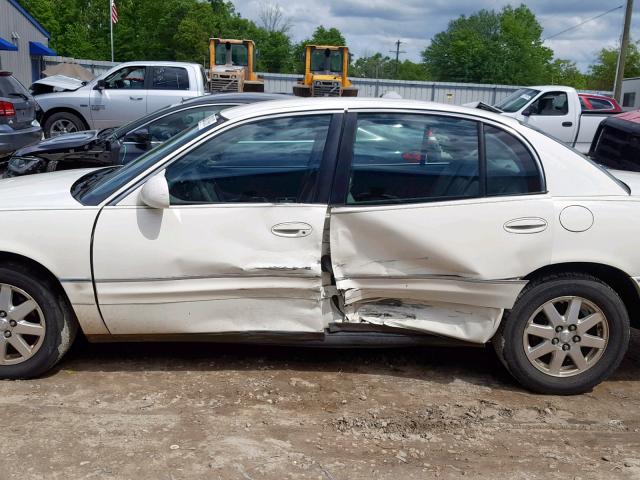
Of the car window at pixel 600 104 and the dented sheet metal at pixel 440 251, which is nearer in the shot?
the dented sheet metal at pixel 440 251

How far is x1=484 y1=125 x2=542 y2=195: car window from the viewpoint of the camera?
409 centimetres

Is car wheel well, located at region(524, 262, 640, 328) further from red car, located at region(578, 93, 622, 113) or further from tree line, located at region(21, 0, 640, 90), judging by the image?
tree line, located at region(21, 0, 640, 90)

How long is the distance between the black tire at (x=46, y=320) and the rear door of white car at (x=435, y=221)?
1.61m

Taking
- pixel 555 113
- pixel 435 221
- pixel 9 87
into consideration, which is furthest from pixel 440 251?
pixel 555 113

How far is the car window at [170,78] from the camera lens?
48.1ft

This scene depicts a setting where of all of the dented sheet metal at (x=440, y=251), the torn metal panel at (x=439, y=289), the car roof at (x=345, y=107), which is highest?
the car roof at (x=345, y=107)

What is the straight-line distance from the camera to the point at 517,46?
193ft

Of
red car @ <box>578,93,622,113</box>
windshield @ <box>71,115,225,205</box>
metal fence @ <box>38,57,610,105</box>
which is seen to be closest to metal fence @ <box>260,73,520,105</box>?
metal fence @ <box>38,57,610,105</box>

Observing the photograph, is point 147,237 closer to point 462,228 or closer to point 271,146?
point 271,146

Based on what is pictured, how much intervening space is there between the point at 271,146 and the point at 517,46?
59.2 metres

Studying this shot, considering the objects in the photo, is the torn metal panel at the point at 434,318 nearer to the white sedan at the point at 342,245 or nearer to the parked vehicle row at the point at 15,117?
the white sedan at the point at 342,245

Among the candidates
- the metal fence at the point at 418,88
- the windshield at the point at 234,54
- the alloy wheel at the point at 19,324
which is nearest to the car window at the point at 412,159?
the alloy wheel at the point at 19,324

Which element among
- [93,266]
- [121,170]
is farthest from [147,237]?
[121,170]

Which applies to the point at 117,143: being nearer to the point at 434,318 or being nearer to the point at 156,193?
the point at 156,193
